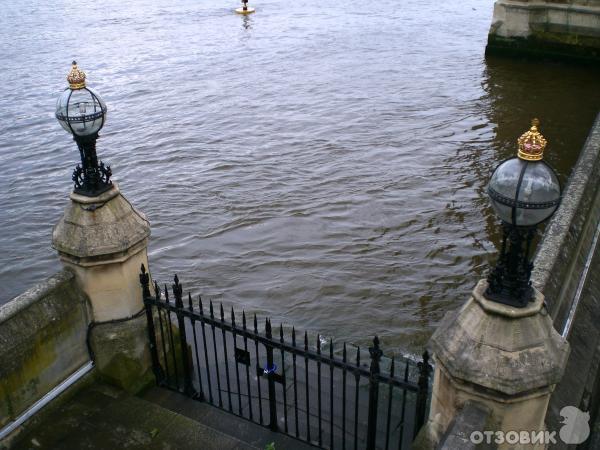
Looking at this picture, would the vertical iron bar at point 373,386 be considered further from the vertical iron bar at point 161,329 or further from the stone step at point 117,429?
the vertical iron bar at point 161,329

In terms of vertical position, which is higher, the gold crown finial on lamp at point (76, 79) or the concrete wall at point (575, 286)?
the gold crown finial on lamp at point (76, 79)

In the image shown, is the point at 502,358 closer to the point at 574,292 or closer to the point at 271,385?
the point at 271,385

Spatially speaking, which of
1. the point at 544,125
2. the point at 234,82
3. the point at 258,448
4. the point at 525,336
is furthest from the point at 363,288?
the point at 234,82

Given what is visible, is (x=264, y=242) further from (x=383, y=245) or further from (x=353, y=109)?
(x=353, y=109)

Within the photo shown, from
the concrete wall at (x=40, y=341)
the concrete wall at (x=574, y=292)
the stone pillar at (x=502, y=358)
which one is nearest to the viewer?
the stone pillar at (x=502, y=358)

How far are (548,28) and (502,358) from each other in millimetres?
22751

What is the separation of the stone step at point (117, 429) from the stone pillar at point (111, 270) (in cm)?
37

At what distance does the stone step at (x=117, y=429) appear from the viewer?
5309 millimetres

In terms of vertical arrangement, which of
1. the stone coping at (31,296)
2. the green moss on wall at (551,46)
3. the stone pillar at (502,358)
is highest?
the stone pillar at (502,358)

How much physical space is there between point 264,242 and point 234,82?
11811mm

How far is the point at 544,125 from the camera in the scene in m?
17.3

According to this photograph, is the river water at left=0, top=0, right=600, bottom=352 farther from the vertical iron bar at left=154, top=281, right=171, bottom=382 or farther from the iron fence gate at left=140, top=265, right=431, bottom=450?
the vertical iron bar at left=154, top=281, right=171, bottom=382

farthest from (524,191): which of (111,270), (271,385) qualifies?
(111,270)

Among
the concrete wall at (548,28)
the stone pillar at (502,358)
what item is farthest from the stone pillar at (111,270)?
the concrete wall at (548,28)
